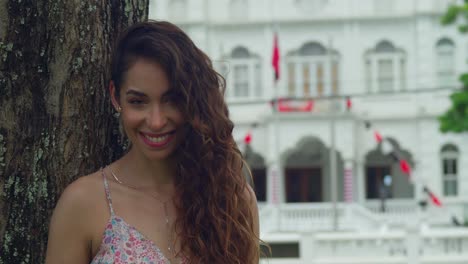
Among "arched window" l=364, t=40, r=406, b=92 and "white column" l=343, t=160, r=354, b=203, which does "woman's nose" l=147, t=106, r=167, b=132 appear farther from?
"arched window" l=364, t=40, r=406, b=92

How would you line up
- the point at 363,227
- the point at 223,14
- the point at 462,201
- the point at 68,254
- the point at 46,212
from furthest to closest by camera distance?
the point at 223,14, the point at 462,201, the point at 363,227, the point at 46,212, the point at 68,254

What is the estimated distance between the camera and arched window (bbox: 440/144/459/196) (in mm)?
26469

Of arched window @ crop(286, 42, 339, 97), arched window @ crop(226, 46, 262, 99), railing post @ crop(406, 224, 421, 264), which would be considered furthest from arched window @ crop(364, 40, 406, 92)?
railing post @ crop(406, 224, 421, 264)

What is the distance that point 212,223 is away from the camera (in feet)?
7.38

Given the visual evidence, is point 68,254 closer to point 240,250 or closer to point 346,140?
point 240,250

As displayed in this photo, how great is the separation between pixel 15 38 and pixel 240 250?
3.30 ft

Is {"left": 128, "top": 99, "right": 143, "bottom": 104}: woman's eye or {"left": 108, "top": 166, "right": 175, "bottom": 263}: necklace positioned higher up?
{"left": 128, "top": 99, "right": 143, "bottom": 104}: woman's eye

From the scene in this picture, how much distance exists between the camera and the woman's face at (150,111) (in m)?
2.16

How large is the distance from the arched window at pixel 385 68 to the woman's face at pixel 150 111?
82.4ft

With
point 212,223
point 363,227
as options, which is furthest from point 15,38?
point 363,227

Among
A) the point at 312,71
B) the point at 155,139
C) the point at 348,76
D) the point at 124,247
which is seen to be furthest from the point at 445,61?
the point at 124,247

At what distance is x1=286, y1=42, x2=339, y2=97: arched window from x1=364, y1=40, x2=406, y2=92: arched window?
1.14 m

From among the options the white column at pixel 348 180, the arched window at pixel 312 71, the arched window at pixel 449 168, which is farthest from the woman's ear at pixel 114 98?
the arched window at pixel 449 168

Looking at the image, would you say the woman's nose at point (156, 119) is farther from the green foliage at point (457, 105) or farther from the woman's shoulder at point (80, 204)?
the green foliage at point (457, 105)
